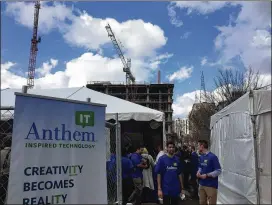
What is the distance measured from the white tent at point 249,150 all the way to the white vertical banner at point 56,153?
3643 mm

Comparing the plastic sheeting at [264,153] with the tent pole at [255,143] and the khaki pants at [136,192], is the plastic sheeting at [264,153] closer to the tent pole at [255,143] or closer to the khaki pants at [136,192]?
the tent pole at [255,143]

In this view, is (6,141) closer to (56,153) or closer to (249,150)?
(56,153)

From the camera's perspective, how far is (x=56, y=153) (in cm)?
364

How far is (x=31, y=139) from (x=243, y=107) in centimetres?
544

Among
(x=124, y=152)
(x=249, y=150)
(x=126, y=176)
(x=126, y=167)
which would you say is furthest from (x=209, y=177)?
(x=124, y=152)

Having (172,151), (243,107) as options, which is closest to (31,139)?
(172,151)

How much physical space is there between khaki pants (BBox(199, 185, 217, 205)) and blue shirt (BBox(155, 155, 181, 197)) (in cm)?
74

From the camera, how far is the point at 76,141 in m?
3.86

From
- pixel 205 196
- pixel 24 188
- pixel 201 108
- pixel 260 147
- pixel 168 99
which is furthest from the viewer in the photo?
pixel 168 99

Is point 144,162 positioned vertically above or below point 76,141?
below

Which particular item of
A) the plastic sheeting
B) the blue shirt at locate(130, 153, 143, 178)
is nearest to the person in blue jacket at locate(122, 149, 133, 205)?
the blue shirt at locate(130, 153, 143, 178)

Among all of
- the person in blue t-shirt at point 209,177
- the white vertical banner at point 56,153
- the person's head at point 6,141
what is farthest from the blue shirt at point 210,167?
the person's head at point 6,141

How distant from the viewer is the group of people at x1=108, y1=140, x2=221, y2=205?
21.7ft

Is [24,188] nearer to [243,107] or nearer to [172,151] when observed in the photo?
[172,151]
